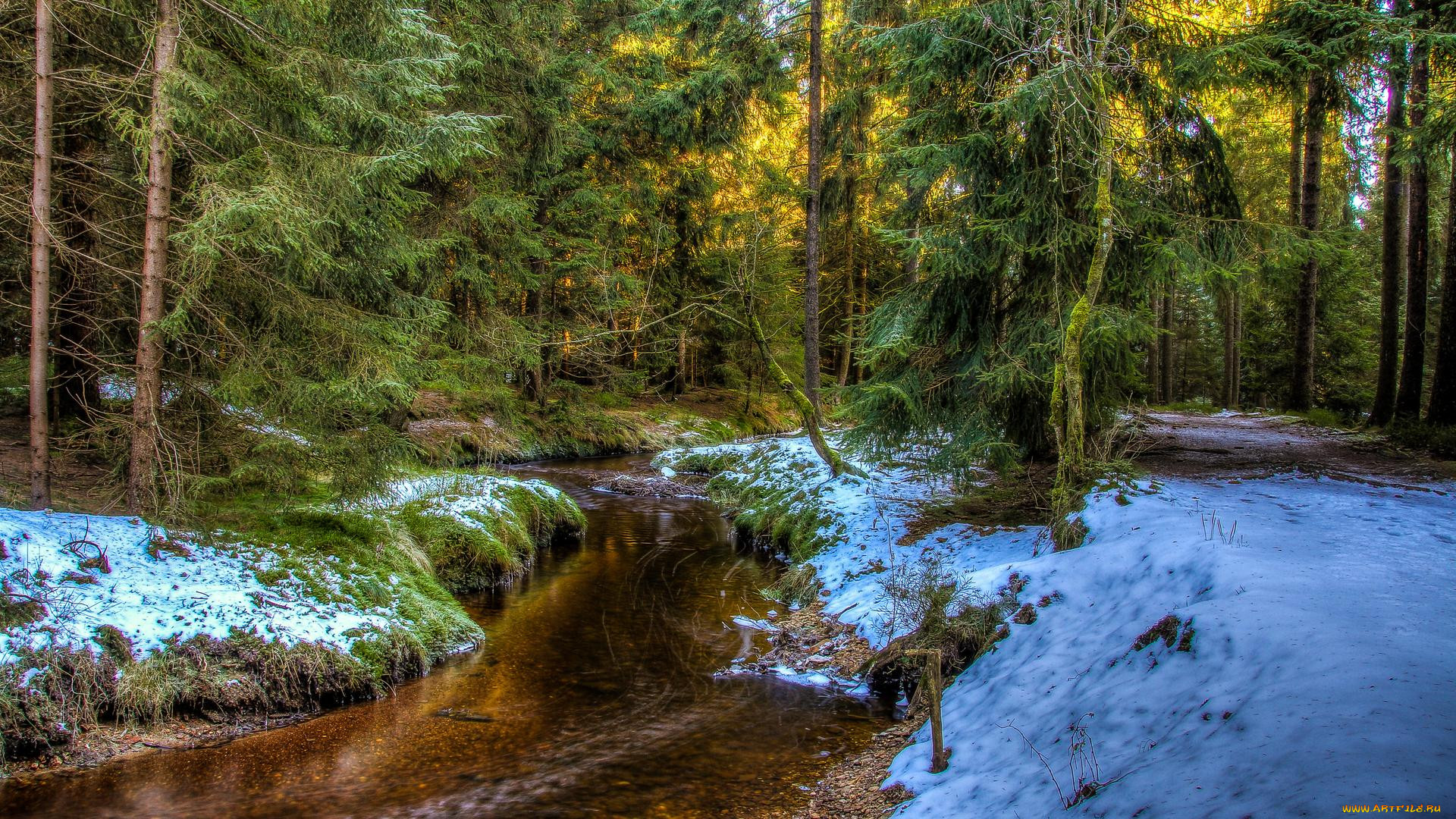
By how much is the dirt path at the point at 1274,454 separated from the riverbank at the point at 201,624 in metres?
8.45

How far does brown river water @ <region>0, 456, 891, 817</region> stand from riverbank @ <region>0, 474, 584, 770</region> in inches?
14.1

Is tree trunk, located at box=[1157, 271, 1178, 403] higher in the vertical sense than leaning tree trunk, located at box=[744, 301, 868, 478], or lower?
higher

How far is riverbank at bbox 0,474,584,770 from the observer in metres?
4.97

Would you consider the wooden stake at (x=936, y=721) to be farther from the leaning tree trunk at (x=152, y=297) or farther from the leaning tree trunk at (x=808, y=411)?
the leaning tree trunk at (x=808, y=411)

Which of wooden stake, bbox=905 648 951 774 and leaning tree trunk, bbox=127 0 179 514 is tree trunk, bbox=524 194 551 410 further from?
wooden stake, bbox=905 648 951 774

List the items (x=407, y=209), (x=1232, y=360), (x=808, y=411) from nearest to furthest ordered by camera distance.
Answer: (x=407, y=209) → (x=808, y=411) → (x=1232, y=360)

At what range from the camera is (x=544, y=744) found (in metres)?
5.42

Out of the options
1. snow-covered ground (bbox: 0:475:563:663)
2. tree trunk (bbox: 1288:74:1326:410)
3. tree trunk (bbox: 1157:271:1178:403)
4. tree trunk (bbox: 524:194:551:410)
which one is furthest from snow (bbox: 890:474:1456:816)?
tree trunk (bbox: 1157:271:1178:403)

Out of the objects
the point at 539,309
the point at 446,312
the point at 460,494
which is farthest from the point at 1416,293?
the point at 539,309

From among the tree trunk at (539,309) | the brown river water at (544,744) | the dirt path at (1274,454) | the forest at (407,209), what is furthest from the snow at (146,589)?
the tree trunk at (539,309)

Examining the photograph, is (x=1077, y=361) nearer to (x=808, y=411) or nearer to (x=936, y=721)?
(x=936, y=721)


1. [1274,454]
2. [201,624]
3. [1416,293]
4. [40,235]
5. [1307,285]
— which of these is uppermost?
[1307,285]

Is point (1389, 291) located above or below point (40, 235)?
above

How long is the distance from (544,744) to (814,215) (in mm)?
10323
